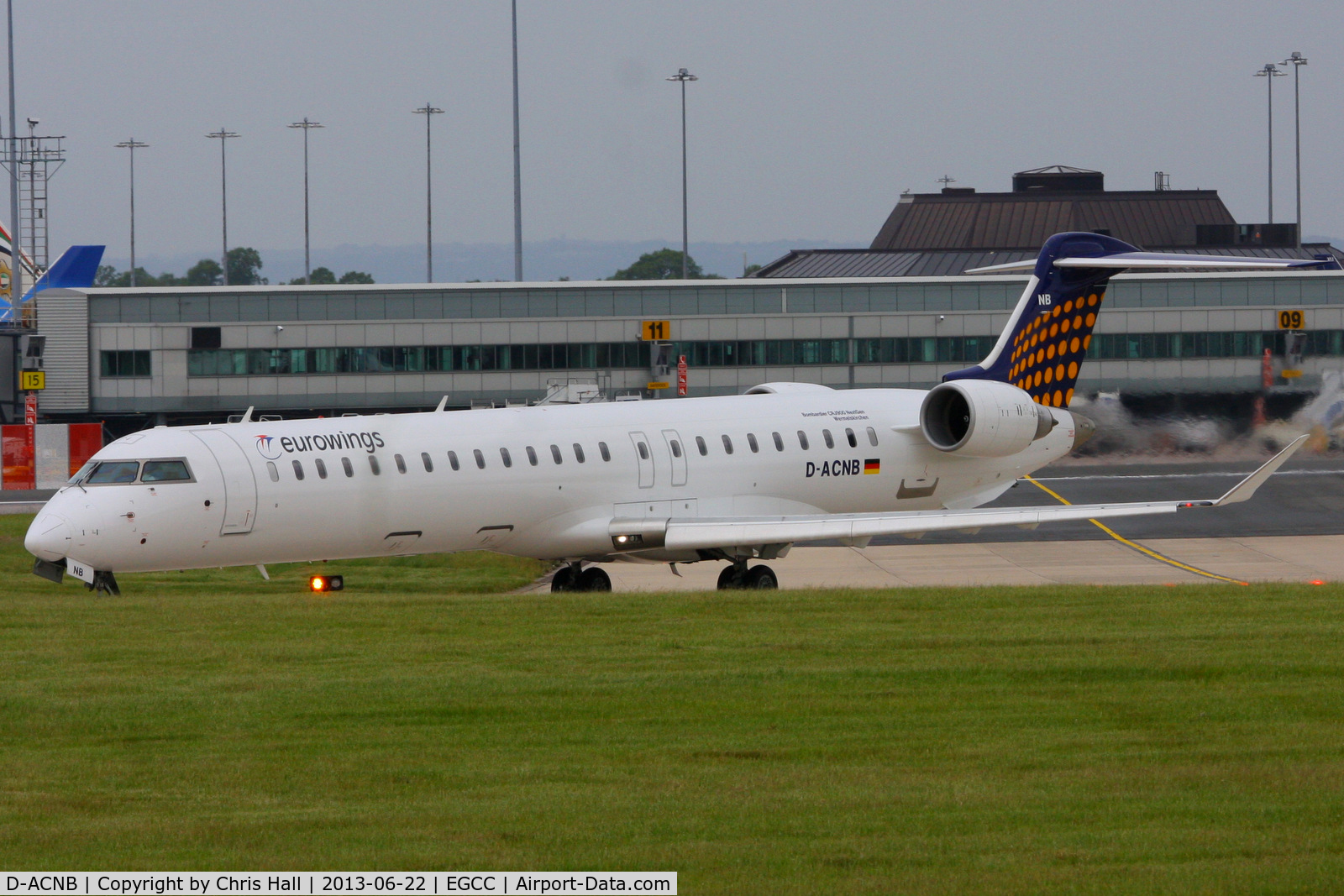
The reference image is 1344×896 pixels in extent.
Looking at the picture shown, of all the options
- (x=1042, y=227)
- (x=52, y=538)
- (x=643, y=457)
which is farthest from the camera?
(x=1042, y=227)

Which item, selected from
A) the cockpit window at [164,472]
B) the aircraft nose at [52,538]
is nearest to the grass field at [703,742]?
the aircraft nose at [52,538]

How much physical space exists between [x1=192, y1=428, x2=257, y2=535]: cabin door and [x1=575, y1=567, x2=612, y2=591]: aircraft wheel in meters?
5.81

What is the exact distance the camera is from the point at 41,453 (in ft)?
165

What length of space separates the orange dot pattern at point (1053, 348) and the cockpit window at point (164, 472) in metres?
14.9

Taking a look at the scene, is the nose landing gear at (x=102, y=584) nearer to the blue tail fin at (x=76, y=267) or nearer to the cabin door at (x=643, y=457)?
the cabin door at (x=643, y=457)

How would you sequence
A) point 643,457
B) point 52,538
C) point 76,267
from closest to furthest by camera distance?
point 52,538 < point 643,457 < point 76,267

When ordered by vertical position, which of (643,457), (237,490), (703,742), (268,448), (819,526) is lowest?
(703,742)

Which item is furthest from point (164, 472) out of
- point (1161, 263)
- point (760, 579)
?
point (1161, 263)

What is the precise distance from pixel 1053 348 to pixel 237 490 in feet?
49.4

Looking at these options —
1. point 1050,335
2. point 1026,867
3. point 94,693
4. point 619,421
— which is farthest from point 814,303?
point 1026,867

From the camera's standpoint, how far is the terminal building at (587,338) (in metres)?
62.9

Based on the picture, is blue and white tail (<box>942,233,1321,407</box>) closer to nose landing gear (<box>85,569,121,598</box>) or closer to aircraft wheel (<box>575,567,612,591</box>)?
aircraft wheel (<box>575,567,612,591</box>)
